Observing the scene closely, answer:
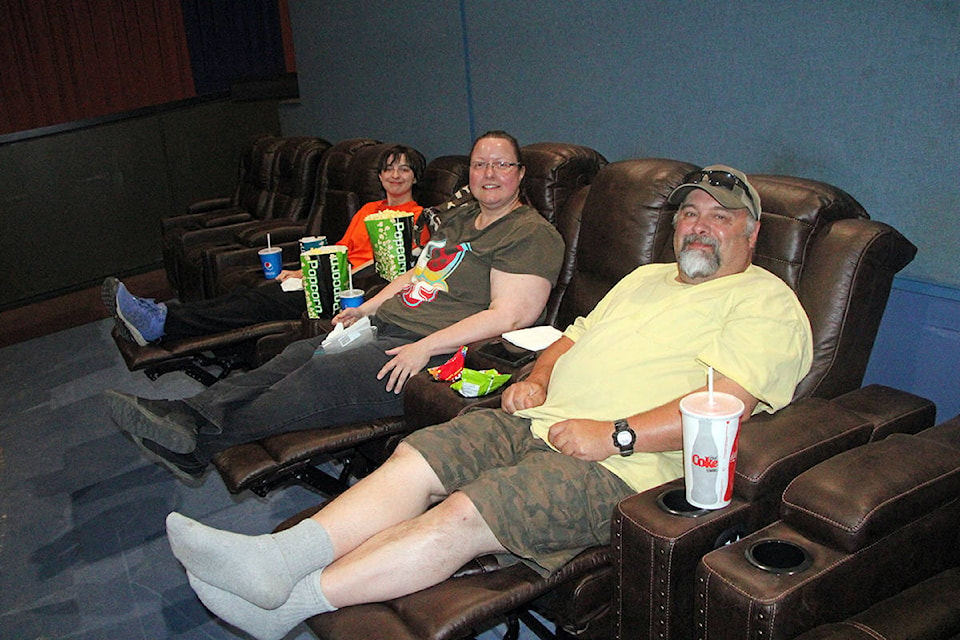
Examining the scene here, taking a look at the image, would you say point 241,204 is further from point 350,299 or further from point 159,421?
point 159,421

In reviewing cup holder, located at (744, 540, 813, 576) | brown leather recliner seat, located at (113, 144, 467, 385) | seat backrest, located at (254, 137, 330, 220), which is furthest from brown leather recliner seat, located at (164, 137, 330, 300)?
cup holder, located at (744, 540, 813, 576)

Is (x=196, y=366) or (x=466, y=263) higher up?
(x=466, y=263)

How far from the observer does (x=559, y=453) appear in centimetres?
189

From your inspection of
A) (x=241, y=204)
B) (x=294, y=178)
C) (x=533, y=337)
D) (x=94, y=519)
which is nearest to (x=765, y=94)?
(x=533, y=337)

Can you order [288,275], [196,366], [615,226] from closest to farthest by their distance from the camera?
1. [615,226]
2. [196,366]
3. [288,275]

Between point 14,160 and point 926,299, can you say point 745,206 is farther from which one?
point 14,160

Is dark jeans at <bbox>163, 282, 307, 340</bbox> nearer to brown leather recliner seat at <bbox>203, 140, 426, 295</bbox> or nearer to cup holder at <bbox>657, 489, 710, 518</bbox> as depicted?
brown leather recliner seat at <bbox>203, 140, 426, 295</bbox>

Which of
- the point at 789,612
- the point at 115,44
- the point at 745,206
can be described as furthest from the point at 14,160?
the point at 789,612

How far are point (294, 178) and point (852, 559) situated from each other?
4320mm

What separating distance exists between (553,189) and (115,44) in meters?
6.98

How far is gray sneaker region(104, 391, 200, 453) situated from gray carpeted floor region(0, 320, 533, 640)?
531 millimetres

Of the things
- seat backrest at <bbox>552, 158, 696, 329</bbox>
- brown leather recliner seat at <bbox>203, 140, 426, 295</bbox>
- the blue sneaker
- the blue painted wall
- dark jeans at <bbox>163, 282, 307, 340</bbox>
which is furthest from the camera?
brown leather recliner seat at <bbox>203, 140, 426, 295</bbox>

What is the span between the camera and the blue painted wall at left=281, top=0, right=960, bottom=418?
209cm

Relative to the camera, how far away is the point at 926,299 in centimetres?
216
